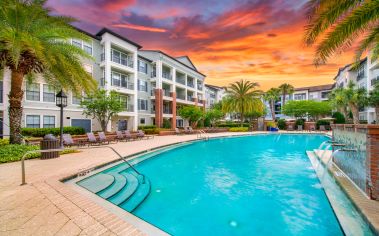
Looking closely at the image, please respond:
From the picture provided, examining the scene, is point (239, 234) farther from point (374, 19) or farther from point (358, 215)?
point (374, 19)

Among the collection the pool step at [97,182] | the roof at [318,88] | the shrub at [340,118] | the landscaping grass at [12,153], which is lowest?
the pool step at [97,182]

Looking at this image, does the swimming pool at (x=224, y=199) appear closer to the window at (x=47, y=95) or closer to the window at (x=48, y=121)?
the window at (x=48, y=121)

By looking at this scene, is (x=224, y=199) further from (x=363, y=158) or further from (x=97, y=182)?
(x=97, y=182)

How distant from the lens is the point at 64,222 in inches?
139

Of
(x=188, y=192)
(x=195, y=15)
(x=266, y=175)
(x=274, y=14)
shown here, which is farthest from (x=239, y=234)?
(x=195, y=15)

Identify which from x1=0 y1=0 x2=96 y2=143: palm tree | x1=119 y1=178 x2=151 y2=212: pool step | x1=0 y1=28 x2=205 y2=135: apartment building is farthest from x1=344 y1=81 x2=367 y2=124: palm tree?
x1=0 y1=0 x2=96 y2=143: palm tree

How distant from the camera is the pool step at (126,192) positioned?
5.50 meters

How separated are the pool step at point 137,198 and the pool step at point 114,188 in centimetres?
53

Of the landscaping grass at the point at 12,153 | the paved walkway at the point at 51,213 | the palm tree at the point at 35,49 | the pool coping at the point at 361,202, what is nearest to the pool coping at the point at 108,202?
the paved walkway at the point at 51,213

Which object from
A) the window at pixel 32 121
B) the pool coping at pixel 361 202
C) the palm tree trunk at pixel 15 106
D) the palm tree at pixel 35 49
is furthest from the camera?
the window at pixel 32 121

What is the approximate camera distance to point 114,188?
616 centimetres

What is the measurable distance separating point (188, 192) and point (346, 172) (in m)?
5.87

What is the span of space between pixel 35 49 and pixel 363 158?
12.5 meters

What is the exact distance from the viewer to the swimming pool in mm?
4594
